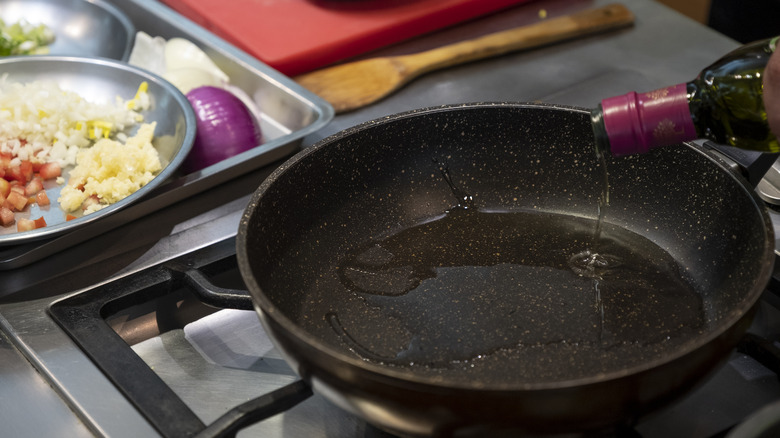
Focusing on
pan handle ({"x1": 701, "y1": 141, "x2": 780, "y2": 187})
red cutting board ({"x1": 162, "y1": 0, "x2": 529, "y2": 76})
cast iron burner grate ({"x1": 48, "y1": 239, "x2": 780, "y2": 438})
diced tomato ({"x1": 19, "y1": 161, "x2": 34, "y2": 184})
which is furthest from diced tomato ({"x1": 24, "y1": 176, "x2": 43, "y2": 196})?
pan handle ({"x1": 701, "y1": 141, "x2": 780, "y2": 187})

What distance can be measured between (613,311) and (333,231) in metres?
0.25

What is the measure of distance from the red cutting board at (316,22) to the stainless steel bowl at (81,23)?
0.35 ft

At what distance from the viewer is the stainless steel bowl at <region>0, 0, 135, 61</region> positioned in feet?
3.87

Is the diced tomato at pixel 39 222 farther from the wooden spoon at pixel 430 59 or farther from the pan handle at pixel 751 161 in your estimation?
the pan handle at pixel 751 161

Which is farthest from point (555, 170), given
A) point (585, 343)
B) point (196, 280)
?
point (196, 280)

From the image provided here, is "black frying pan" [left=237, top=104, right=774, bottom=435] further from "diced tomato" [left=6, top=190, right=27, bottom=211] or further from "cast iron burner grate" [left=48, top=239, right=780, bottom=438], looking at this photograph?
"diced tomato" [left=6, top=190, right=27, bottom=211]

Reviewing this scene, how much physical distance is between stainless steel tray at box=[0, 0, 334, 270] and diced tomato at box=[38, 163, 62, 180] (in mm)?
134

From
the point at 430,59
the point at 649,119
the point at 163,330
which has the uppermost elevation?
the point at 649,119

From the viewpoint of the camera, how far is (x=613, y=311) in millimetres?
608

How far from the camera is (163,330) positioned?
2.29ft

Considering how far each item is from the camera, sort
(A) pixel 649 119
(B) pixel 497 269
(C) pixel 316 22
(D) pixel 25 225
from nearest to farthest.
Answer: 1. (A) pixel 649 119
2. (B) pixel 497 269
3. (D) pixel 25 225
4. (C) pixel 316 22

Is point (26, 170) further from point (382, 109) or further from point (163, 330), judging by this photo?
point (382, 109)

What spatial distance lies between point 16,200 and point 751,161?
0.75 meters

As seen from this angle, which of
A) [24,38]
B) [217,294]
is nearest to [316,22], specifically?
[24,38]
